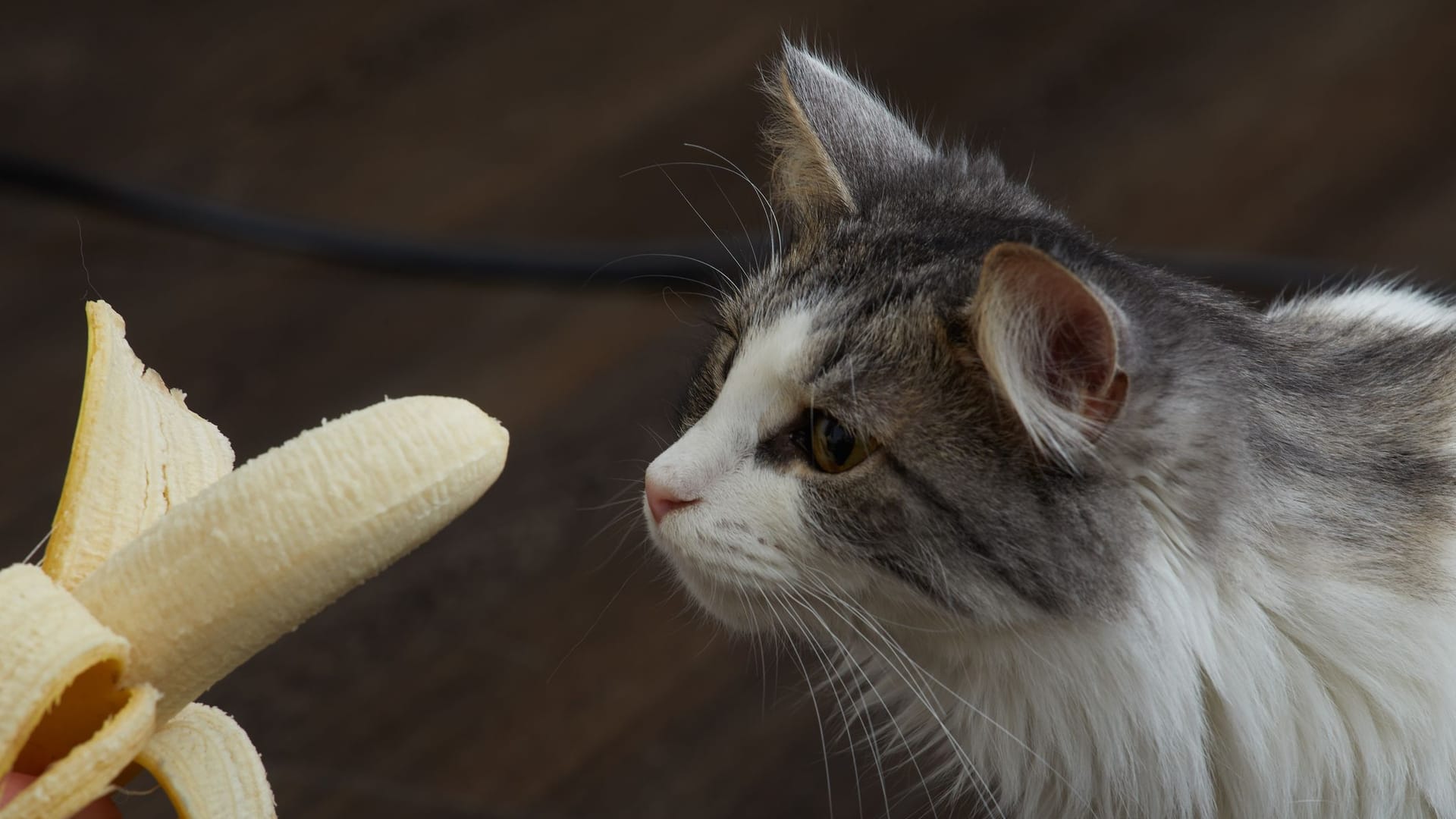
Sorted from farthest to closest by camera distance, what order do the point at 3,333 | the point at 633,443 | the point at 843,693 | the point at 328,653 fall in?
the point at 3,333 < the point at 633,443 < the point at 328,653 < the point at 843,693

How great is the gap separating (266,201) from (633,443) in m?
0.83

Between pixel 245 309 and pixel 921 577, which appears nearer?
pixel 921 577

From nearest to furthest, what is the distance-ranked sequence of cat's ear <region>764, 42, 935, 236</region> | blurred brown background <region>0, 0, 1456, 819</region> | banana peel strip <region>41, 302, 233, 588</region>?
banana peel strip <region>41, 302, 233, 588</region> < cat's ear <region>764, 42, 935, 236</region> < blurred brown background <region>0, 0, 1456, 819</region>

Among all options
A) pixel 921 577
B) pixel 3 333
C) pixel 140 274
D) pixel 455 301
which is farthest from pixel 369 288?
pixel 921 577

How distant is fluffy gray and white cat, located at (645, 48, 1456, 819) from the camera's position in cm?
77

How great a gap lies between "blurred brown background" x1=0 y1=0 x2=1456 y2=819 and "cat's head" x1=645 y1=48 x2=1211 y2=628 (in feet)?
2.19

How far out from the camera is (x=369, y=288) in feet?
7.33

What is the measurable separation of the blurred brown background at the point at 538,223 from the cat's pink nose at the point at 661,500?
2.21ft

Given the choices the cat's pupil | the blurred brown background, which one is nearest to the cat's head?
the cat's pupil

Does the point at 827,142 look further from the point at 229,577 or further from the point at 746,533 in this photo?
the point at 229,577

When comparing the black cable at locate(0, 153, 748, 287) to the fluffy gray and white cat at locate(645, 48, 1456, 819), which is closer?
the fluffy gray and white cat at locate(645, 48, 1456, 819)

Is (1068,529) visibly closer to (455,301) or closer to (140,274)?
(455,301)

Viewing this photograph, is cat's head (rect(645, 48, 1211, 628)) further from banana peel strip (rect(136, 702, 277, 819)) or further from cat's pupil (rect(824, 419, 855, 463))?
banana peel strip (rect(136, 702, 277, 819))

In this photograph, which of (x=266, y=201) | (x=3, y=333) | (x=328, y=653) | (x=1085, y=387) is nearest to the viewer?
(x=1085, y=387)
